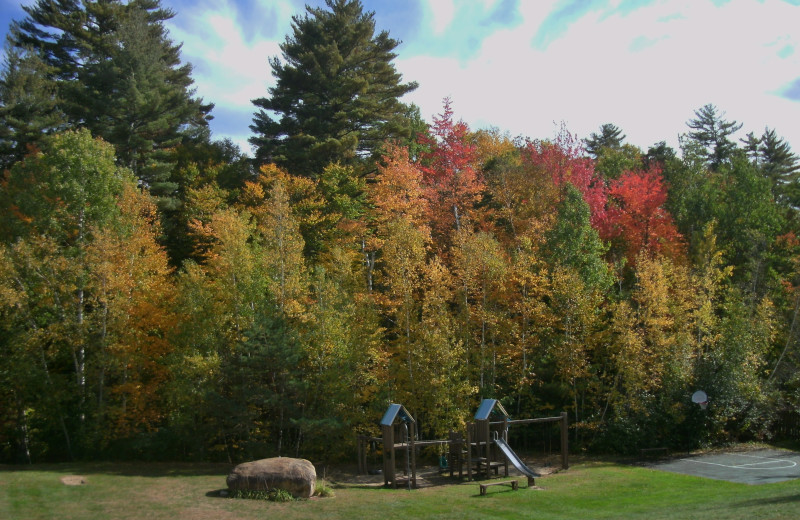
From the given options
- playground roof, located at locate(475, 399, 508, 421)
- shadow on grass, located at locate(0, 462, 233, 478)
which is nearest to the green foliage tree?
playground roof, located at locate(475, 399, 508, 421)

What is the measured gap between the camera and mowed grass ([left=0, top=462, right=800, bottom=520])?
45.2ft

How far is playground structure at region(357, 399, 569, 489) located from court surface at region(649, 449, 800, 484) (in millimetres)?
4243

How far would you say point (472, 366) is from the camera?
1057 inches

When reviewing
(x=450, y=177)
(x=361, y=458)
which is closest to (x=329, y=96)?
(x=450, y=177)

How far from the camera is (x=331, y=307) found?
25.0 meters

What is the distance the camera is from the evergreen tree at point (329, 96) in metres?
35.7

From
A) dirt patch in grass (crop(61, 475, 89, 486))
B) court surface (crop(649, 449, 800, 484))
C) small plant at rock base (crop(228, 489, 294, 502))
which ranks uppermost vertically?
dirt patch in grass (crop(61, 475, 89, 486))

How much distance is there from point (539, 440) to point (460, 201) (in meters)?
13.3

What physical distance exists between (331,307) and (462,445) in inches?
286

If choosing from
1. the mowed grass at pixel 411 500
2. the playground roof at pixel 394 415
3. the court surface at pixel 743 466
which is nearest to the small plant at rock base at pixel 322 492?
the mowed grass at pixel 411 500

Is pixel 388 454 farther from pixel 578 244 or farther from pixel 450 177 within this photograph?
pixel 450 177

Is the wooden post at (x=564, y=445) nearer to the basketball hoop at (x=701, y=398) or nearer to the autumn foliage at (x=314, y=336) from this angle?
the autumn foliage at (x=314, y=336)

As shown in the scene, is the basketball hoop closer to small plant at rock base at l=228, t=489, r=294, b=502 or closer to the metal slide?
the metal slide

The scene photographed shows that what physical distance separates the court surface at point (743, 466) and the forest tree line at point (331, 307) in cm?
204
